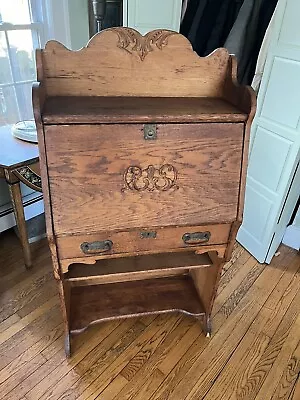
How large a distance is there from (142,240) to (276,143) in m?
0.93

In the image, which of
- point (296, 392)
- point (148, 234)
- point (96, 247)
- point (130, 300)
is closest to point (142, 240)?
point (148, 234)

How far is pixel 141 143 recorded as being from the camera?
0.99 m

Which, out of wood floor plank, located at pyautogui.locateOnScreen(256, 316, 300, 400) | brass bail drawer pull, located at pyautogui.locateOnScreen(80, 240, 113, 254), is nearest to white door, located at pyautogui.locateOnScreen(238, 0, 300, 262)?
wood floor plank, located at pyautogui.locateOnScreen(256, 316, 300, 400)

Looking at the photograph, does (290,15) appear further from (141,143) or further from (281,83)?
(141,143)

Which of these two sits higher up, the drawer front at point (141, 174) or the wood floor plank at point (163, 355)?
the drawer front at point (141, 174)

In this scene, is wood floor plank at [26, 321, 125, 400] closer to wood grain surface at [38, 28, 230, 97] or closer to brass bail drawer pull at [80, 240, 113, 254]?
brass bail drawer pull at [80, 240, 113, 254]

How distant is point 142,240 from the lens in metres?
1.14

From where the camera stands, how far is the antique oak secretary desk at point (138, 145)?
0.96 meters

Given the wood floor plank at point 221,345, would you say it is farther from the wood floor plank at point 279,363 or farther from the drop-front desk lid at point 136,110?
the drop-front desk lid at point 136,110

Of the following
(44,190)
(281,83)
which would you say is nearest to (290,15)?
(281,83)

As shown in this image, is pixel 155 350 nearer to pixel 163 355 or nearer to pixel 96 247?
pixel 163 355

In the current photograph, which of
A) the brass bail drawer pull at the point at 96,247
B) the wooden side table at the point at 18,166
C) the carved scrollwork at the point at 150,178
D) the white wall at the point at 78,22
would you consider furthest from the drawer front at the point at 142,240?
the white wall at the point at 78,22

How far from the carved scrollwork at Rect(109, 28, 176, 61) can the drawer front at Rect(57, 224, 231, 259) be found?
574mm

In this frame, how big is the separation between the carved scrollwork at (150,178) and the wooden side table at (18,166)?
2.19 feet
